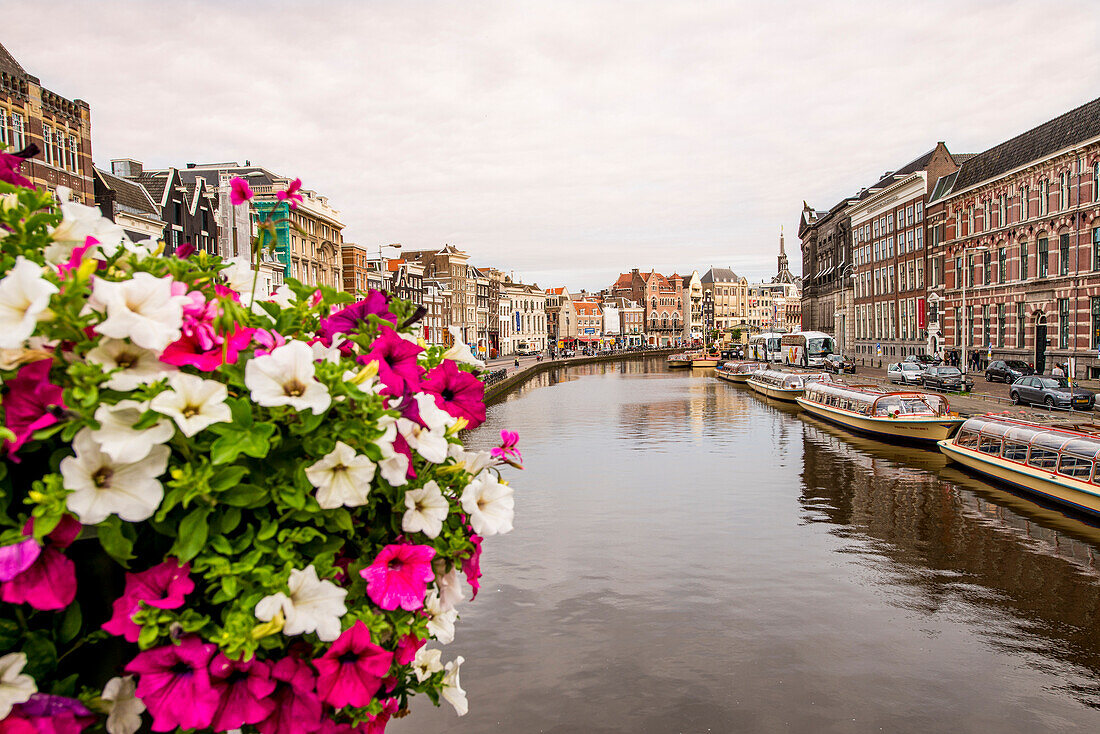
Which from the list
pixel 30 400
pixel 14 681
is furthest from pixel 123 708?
pixel 30 400

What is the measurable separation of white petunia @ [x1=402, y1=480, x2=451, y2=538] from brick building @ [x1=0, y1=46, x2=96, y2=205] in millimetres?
29664

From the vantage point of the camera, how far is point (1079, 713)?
9.29 metres

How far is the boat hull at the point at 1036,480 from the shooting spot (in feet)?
59.2

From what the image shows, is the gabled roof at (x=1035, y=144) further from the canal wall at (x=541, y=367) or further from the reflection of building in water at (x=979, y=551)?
the canal wall at (x=541, y=367)

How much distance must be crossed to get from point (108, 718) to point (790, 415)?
45.4 metres

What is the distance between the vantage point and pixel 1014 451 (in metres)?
22.2

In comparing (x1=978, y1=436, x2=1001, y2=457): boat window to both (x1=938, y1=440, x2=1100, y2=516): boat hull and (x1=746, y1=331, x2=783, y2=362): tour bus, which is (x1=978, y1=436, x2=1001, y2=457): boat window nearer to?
(x1=938, y1=440, x2=1100, y2=516): boat hull

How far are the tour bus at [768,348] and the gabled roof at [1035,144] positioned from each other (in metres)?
28.4

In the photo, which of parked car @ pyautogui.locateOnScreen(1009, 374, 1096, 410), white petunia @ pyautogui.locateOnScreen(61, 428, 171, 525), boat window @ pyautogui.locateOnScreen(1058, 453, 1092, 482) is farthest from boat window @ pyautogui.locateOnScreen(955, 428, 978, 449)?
white petunia @ pyautogui.locateOnScreen(61, 428, 171, 525)

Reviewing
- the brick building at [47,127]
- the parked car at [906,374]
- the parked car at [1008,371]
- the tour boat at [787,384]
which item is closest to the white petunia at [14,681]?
the brick building at [47,127]

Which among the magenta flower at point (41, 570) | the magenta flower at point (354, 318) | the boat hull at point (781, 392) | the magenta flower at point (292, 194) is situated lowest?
the boat hull at point (781, 392)

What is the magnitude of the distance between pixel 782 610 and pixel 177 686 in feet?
39.4

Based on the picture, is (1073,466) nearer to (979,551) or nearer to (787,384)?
(979,551)

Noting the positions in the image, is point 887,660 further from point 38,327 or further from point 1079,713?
point 38,327
